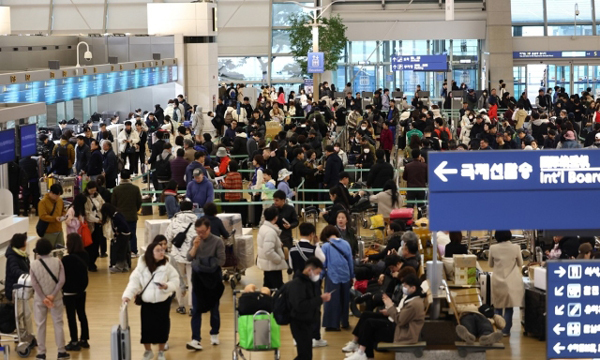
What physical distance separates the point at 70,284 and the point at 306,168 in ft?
23.2

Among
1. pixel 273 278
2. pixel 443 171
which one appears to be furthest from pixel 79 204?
pixel 443 171

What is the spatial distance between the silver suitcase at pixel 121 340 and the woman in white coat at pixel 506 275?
4040 mm

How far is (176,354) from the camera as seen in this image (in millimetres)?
11008

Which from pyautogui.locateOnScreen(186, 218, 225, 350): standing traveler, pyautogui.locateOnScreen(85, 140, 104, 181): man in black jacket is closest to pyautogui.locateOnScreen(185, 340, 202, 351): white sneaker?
pyautogui.locateOnScreen(186, 218, 225, 350): standing traveler

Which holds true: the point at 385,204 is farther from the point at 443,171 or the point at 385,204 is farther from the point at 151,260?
the point at 443,171

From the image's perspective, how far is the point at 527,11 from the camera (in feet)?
136

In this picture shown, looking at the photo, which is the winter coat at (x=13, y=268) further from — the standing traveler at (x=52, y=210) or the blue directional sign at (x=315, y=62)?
the blue directional sign at (x=315, y=62)

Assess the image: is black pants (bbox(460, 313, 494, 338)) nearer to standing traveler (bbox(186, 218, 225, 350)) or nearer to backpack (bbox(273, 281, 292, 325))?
backpack (bbox(273, 281, 292, 325))

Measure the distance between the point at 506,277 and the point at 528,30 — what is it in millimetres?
31745

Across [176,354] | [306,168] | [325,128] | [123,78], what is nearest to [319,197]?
[306,168]

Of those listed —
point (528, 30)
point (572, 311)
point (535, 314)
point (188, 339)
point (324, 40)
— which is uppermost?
point (528, 30)

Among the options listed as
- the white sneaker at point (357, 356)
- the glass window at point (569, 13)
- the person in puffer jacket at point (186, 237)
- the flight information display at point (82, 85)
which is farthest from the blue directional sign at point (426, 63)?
the white sneaker at point (357, 356)

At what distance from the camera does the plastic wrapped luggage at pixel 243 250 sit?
1294 centimetres

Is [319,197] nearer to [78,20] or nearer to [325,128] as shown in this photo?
[325,128]
